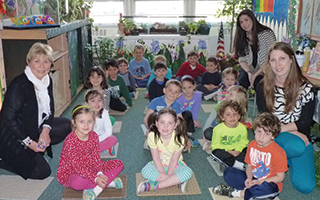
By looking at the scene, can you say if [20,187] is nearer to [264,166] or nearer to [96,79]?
[96,79]

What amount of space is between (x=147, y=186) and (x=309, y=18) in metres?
2.87

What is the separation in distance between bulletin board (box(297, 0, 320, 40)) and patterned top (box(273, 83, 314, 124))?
4.88 ft

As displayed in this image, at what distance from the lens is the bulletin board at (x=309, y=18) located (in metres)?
3.84

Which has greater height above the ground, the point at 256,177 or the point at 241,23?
the point at 241,23

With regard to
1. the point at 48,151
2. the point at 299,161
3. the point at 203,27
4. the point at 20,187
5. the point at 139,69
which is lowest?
the point at 20,187

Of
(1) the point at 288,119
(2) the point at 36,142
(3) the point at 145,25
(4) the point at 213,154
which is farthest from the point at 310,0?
(3) the point at 145,25

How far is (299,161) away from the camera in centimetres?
261

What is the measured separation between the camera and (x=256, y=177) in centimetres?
245

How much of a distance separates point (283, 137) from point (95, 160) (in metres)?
1.45

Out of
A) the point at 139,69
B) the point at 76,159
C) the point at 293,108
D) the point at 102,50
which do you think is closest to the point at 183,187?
the point at 76,159

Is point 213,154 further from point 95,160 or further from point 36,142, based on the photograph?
point 36,142

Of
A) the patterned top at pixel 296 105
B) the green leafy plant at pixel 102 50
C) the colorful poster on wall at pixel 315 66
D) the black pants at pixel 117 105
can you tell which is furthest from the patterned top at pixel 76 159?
the green leafy plant at pixel 102 50

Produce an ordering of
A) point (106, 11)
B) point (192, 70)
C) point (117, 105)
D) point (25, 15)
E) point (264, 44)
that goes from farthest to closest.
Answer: point (106, 11)
point (192, 70)
point (117, 105)
point (264, 44)
point (25, 15)

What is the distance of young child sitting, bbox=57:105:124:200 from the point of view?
2447 mm
